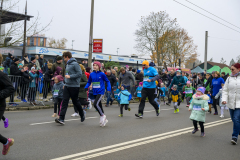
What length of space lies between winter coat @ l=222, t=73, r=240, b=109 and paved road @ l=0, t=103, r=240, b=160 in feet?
3.05

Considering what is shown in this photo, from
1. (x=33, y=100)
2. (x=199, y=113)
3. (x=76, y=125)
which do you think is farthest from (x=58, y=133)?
(x=33, y=100)

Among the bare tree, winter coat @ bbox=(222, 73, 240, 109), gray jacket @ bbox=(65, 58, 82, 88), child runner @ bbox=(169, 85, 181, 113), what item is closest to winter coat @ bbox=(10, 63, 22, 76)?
gray jacket @ bbox=(65, 58, 82, 88)

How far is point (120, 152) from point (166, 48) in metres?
52.6

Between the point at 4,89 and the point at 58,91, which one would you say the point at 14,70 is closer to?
the point at 58,91

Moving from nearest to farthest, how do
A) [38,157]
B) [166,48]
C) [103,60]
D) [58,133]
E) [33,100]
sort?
[38,157] → [58,133] → [33,100] → [103,60] → [166,48]

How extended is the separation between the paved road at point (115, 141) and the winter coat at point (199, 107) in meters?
0.48

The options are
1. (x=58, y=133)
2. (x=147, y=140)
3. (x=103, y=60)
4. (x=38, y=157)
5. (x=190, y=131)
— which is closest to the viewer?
(x=38, y=157)

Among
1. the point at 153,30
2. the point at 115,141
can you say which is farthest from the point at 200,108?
the point at 153,30

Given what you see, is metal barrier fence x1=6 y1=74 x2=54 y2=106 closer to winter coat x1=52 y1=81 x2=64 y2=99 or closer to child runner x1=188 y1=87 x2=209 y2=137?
winter coat x1=52 y1=81 x2=64 y2=99

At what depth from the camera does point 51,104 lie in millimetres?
14812

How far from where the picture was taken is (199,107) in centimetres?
830

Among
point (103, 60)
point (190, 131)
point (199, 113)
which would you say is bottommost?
point (190, 131)

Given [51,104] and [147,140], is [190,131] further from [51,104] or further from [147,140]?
[51,104]

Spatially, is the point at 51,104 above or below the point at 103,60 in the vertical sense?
below
